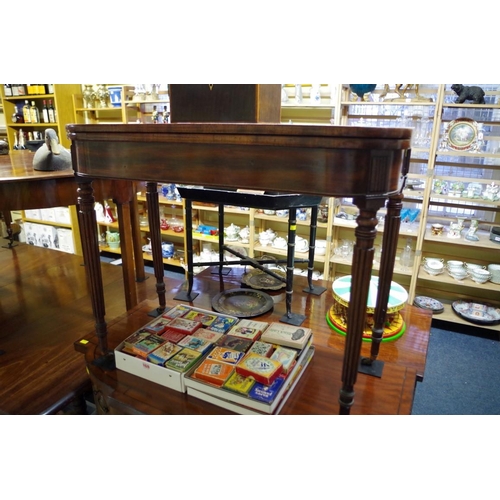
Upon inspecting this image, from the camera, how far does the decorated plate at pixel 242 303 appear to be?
1724 millimetres

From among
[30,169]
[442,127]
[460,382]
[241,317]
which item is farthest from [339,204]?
[30,169]

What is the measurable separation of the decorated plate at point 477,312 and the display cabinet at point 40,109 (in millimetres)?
3941

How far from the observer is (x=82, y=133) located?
112 centimetres

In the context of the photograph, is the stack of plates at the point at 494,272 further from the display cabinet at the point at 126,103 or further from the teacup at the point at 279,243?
the display cabinet at the point at 126,103

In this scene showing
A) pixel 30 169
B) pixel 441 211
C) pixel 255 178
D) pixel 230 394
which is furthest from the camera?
pixel 441 211

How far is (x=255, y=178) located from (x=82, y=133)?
22.9 inches

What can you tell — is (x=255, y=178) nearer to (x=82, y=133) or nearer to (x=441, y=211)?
(x=82, y=133)

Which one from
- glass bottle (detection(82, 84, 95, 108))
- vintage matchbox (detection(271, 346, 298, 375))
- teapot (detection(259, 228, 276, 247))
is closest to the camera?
vintage matchbox (detection(271, 346, 298, 375))

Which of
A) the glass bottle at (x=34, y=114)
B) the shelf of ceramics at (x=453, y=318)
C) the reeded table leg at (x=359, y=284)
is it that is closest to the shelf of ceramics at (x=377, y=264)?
the shelf of ceramics at (x=453, y=318)

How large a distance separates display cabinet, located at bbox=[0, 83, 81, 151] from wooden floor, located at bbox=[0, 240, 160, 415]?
1667mm

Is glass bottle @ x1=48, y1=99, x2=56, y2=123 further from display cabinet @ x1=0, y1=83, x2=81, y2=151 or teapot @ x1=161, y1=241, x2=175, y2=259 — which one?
teapot @ x1=161, y1=241, x2=175, y2=259

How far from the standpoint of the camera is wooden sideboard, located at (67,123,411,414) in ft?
2.62

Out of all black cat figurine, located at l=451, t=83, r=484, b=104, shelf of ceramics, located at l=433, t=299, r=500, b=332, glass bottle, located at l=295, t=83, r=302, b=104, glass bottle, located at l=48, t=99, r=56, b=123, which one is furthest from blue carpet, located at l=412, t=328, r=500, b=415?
glass bottle, located at l=48, t=99, r=56, b=123

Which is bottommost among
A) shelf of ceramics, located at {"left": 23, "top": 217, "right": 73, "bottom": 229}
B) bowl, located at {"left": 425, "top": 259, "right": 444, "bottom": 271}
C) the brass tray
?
shelf of ceramics, located at {"left": 23, "top": 217, "right": 73, "bottom": 229}
